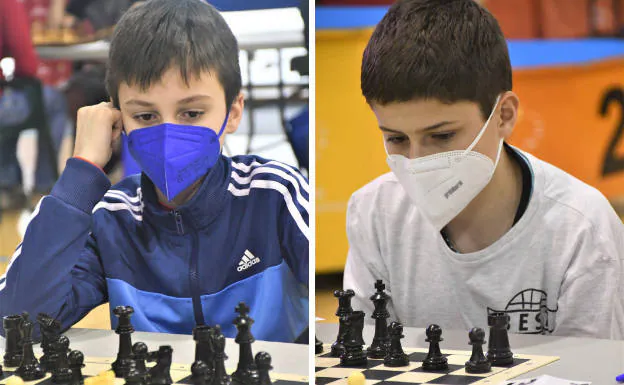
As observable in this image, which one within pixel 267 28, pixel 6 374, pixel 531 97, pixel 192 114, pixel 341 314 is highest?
pixel 267 28

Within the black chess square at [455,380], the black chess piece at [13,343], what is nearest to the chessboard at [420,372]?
the black chess square at [455,380]

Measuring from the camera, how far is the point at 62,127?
8.04 feet

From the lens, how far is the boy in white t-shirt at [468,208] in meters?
2.50

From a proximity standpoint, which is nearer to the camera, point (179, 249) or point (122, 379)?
point (122, 379)

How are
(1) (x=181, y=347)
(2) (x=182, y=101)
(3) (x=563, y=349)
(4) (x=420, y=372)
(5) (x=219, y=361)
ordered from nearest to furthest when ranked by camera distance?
(5) (x=219, y=361)
(4) (x=420, y=372)
(3) (x=563, y=349)
(1) (x=181, y=347)
(2) (x=182, y=101)

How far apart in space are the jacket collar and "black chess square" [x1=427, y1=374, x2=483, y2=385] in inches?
32.2

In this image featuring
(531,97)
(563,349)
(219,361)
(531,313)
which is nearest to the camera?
(219,361)

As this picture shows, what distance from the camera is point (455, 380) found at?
6.17ft

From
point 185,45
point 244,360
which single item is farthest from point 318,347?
point 185,45

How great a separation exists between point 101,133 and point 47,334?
1.95 ft

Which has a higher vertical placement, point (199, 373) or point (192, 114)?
point (192, 114)

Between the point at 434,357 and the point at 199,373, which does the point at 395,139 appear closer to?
the point at 434,357

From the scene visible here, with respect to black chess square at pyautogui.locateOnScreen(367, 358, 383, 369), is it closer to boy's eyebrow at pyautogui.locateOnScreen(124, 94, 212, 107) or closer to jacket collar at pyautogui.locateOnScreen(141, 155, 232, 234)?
jacket collar at pyautogui.locateOnScreen(141, 155, 232, 234)

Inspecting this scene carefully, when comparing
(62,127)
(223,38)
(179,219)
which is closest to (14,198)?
(62,127)
